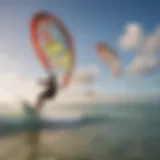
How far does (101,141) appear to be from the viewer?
124cm

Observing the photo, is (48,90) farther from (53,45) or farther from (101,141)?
(101,141)

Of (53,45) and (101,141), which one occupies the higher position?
(53,45)

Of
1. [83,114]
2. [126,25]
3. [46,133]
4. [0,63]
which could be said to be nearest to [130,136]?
[83,114]

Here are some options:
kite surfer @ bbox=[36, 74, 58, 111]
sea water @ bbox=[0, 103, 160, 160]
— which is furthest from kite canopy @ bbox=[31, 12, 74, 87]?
sea water @ bbox=[0, 103, 160, 160]

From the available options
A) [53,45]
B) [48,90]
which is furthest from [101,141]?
[53,45]

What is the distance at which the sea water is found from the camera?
1.23m

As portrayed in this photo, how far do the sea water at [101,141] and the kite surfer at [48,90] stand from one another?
0.06 m

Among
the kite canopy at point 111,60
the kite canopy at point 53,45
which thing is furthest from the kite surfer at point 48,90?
the kite canopy at point 111,60

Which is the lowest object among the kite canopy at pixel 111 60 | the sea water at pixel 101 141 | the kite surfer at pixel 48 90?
the sea water at pixel 101 141

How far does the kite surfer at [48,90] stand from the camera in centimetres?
126

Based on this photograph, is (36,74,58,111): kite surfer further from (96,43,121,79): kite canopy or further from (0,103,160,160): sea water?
(96,43,121,79): kite canopy

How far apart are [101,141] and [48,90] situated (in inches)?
11.2

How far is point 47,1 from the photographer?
4.20ft

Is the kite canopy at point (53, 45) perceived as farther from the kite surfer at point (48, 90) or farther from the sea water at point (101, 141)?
the sea water at point (101, 141)
